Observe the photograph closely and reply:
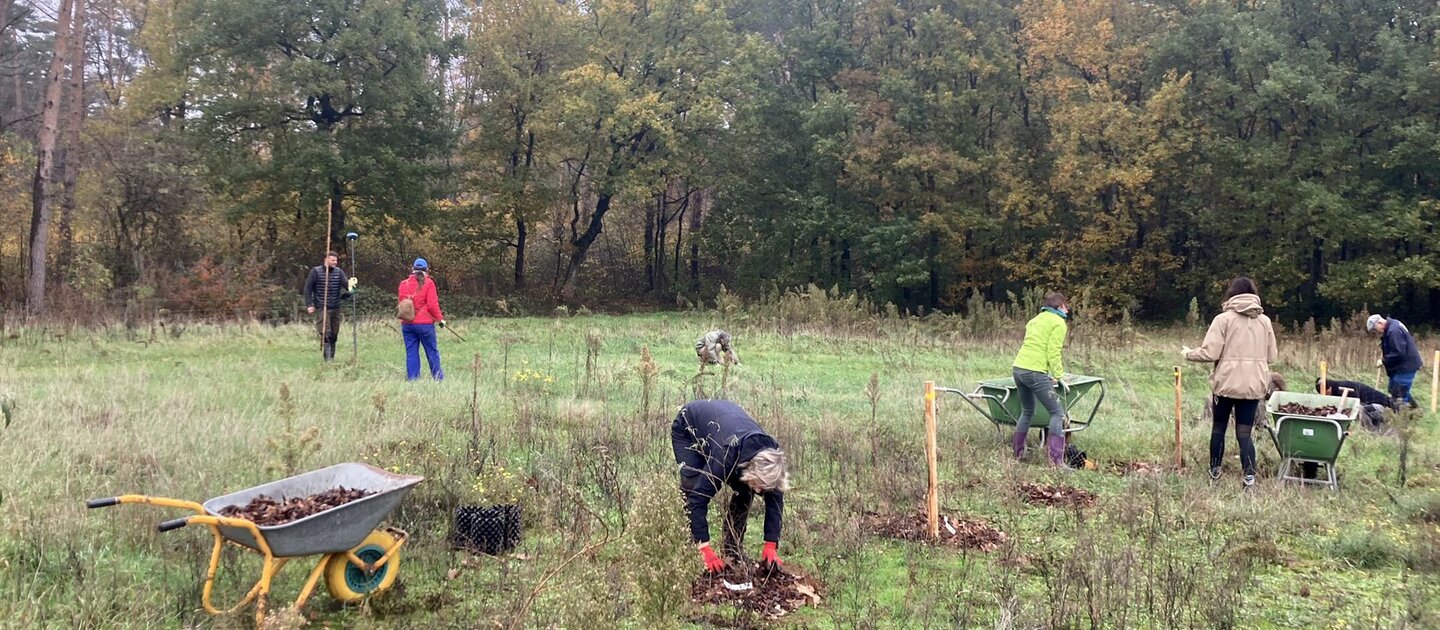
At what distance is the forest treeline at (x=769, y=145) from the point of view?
22297 millimetres

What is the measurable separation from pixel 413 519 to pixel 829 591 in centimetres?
239

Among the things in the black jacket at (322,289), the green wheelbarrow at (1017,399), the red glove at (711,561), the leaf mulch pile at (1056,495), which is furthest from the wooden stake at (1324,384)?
the black jacket at (322,289)

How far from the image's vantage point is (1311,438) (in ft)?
22.0

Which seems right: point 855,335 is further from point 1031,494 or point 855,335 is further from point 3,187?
→ point 3,187

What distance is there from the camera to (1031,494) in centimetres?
628

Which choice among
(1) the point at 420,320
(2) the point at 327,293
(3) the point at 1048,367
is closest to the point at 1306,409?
(3) the point at 1048,367

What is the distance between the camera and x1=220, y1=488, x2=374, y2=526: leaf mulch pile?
3.66 m

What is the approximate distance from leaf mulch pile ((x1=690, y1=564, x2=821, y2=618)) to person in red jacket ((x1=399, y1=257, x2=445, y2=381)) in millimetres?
6229

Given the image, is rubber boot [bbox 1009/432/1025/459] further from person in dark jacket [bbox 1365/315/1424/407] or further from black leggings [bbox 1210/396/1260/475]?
person in dark jacket [bbox 1365/315/1424/407]

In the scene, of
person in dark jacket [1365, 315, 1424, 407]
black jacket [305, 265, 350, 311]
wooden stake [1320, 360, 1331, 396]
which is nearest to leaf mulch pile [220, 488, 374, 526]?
black jacket [305, 265, 350, 311]

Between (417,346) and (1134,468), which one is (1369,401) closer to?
(1134,468)

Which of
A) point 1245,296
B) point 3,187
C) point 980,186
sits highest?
point 980,186

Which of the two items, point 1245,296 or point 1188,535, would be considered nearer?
point 1188,535

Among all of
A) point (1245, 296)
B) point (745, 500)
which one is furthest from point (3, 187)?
point (1245, 296)
